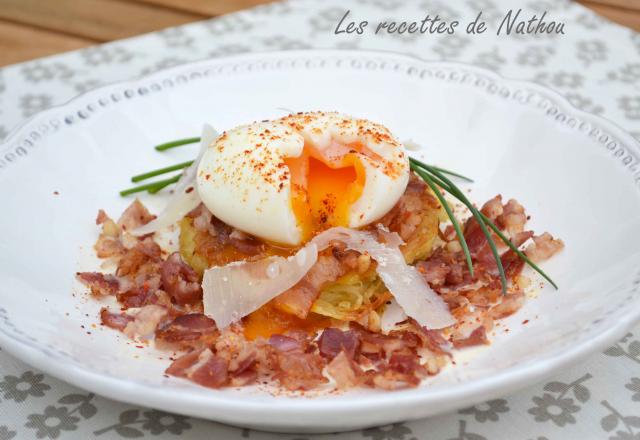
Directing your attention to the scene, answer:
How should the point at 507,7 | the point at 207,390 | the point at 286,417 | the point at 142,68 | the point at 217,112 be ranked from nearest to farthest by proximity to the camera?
the point at 286,417
the point at 207,390
the point at 217,112
the point at 142,68
the point at 507,7

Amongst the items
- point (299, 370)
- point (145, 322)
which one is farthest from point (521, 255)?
point (145, 322)

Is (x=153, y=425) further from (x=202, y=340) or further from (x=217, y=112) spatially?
(x=217, y=112)

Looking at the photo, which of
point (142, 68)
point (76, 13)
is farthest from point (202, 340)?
point (76, 13)

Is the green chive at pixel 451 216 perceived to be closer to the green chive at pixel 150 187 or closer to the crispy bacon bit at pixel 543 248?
the crispy bacon bit at pixel 543 248

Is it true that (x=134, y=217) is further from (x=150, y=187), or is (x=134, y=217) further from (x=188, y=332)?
(x=188, y=332)

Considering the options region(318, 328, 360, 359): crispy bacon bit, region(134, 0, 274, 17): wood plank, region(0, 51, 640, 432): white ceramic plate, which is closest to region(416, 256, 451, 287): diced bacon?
region(0, 51, 640, 432): white ceramic plate

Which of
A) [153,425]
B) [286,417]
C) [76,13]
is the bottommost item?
[76,13]
